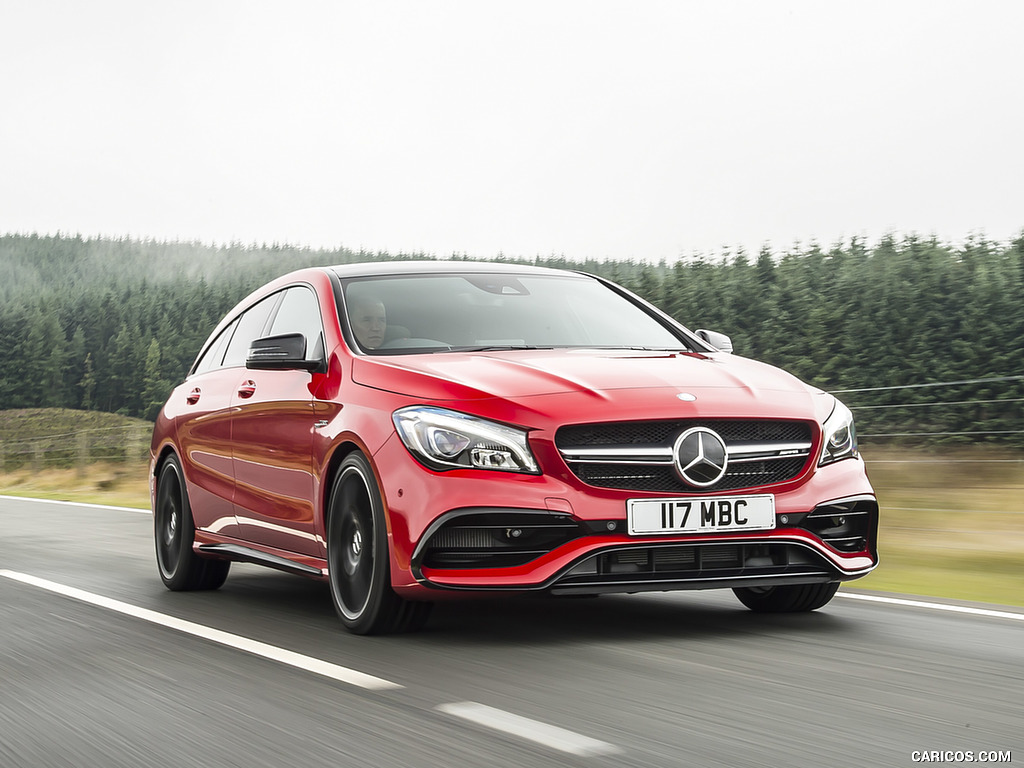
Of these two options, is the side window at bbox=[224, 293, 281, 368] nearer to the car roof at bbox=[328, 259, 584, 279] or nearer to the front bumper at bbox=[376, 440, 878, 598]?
the car roof at bbox=[328, 259, 584, 279]

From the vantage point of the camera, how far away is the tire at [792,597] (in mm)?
6117

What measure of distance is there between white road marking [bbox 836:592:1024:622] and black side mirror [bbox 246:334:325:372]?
288 cm

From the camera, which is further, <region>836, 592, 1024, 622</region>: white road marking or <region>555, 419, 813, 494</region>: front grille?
<region>836, 592, 1024, 622</region>: white road marking

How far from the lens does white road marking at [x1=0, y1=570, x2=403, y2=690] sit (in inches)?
184

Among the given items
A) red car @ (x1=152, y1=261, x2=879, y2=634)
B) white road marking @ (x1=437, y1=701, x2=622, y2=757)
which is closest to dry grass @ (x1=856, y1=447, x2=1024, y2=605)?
red car @ (x1=152, y1=261, x2=879, y2=634)

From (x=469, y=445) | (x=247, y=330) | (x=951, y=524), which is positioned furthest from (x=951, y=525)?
(x=469, y=445)

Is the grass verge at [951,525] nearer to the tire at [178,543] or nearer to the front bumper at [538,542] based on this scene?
the front bumper at [538,542]

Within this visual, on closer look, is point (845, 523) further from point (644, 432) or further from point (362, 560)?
point (362, 560)

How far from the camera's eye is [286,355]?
6.13 metres

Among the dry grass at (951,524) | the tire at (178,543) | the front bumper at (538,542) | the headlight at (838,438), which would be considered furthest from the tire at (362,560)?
the dry grass at (951,524)

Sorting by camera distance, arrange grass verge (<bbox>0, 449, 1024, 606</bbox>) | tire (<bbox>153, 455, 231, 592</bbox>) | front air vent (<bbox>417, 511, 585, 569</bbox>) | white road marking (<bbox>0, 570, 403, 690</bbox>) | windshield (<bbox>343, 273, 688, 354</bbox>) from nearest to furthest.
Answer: white road marking (<bbox>0, 570, 403, 690</bbox>) → front air vent (<bbox>417, 511, 585, 569</bbox>) → windshield (<bbox>343, 273, 688, 354</bbox>) → tire (<bbox>153, 455, 231, 592</bbox>) → grass verge (<bbox>0, 449, 1024, 606</bbox>)

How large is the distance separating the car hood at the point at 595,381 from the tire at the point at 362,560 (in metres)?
0.42

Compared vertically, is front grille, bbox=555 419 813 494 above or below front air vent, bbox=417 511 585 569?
above

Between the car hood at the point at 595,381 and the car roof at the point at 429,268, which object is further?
the car roof at the point at 429,268
